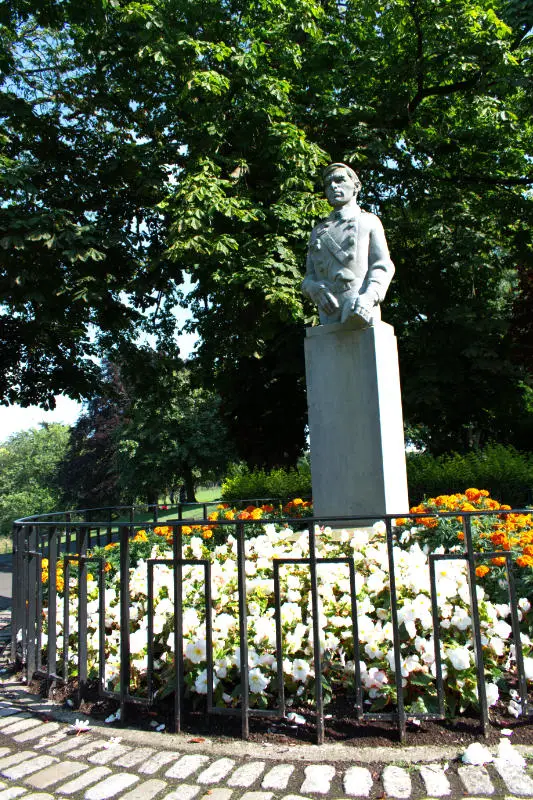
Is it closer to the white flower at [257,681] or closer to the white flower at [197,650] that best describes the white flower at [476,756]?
the white flower at [257,681]

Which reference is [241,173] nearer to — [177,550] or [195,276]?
[195,276]

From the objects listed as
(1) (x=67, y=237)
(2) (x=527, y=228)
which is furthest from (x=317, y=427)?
(2) (x=527, y=228)

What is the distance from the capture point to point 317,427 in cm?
583

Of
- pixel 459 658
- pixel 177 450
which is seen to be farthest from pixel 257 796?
pixel 177 450

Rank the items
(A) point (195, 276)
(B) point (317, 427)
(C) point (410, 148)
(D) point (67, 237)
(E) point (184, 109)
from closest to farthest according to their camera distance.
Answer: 1. (B) point (317, 427)
2. (D) point (67, 237)
3. (E) point (184, 109)
4. (A) point (195, 276)
5. (C) point (410, 148)

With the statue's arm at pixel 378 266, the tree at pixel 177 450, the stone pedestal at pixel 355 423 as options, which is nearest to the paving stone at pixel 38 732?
the stone pedestal at pixel 355 423

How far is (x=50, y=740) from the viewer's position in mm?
3225

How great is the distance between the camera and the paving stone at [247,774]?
103 inches

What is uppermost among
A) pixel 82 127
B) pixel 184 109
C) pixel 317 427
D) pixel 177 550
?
pixel 82 127

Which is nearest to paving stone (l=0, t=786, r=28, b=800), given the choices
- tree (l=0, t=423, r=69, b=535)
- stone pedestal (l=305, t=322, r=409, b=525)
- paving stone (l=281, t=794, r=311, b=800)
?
paving stone (l=281, t=794, r=311, b=800)

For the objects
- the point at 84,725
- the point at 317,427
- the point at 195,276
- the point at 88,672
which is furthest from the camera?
the point at 195,276

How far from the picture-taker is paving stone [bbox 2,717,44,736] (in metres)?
3.40

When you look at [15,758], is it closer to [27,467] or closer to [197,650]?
[197,650]

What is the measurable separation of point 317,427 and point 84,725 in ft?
10.5
